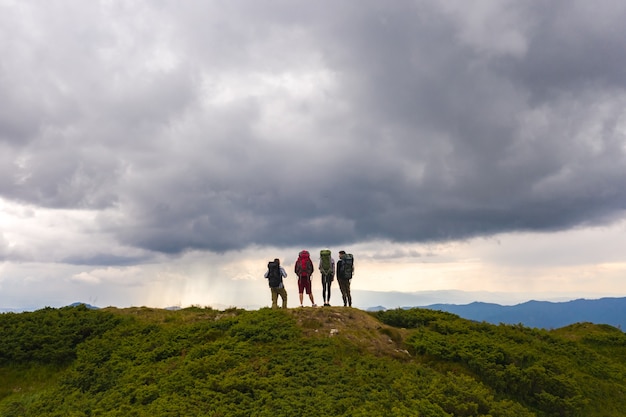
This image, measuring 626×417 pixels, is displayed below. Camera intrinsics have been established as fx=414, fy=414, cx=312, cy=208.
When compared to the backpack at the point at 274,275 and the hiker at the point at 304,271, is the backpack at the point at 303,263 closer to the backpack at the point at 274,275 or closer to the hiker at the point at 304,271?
the hiker at the point at 304,271

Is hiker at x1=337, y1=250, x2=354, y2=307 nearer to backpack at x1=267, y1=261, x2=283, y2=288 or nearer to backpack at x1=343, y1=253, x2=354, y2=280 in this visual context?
backpack at x1=343, y1=253, x2=354, y2=280

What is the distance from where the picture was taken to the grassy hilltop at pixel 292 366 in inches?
506

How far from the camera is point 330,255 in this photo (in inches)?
955

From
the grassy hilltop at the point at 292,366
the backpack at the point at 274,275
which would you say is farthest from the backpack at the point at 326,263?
the grassy hilltop at the point at 292,366

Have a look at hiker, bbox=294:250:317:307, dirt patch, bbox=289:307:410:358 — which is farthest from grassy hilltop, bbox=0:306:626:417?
hiker, bbox=294:250:317:307

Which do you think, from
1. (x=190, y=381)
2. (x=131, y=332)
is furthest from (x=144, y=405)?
(x=131, y=332)

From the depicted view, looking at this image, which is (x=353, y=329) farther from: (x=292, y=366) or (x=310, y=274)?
(x=310, y=274)

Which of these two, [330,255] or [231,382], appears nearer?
[231,382]

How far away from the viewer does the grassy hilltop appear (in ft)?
42.2

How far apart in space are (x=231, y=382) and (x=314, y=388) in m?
2.72

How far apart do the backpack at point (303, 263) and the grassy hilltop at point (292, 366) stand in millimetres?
3849

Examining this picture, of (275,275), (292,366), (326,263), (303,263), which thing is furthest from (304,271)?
(292,366)

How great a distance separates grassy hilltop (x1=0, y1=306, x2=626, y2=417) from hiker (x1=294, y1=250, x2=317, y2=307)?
379 centimetres

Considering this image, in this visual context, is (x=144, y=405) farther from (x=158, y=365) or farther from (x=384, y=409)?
(x=384, y=409)
